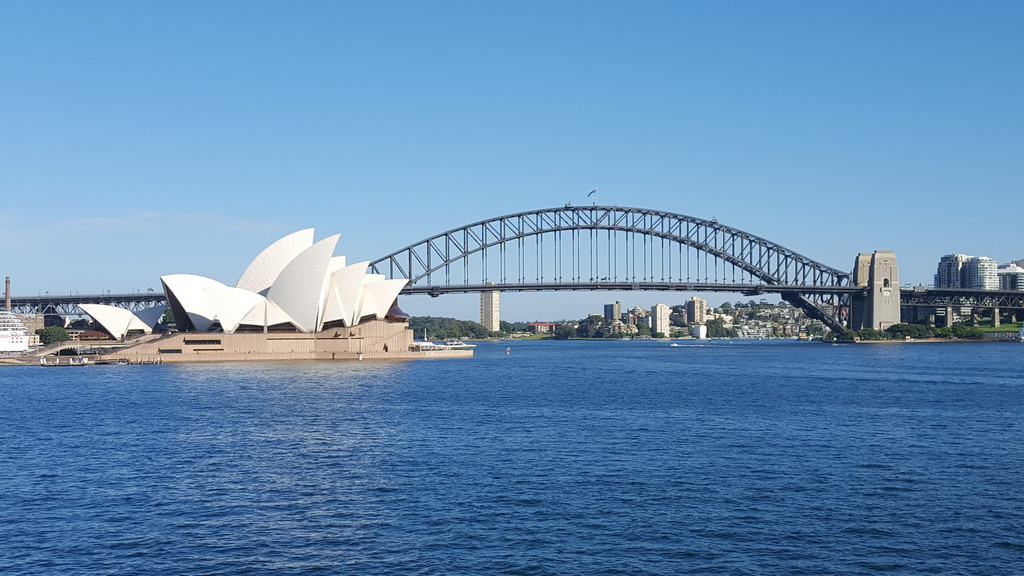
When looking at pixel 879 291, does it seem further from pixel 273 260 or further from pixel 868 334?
pixel 273 260

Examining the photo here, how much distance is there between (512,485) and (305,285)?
52.9 m

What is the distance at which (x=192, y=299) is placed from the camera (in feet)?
245

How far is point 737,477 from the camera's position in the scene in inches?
832

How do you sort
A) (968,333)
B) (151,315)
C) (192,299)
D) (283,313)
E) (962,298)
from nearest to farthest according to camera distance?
(283,313) → (192,299) → (151,315) → (968,333) → (962,298)

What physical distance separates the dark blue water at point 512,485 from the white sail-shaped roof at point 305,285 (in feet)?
99.8

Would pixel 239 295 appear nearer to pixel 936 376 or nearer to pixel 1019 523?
pixel 936 376

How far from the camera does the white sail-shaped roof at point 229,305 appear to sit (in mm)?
72125

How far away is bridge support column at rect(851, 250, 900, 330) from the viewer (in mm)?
114250

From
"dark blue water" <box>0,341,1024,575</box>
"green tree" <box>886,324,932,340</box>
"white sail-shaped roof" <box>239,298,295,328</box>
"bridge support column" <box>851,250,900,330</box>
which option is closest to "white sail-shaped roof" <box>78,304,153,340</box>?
"white sail-shaped roof" <box>239,298,295,328</box>

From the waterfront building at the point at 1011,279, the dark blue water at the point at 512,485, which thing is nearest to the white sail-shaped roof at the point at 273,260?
the dark blue water at the point at 512,485

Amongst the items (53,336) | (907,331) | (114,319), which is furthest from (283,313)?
(907,331)

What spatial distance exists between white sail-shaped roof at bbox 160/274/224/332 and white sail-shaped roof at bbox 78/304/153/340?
870cm

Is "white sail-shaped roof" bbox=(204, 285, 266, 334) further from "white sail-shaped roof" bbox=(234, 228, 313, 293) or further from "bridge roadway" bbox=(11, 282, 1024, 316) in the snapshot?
"bridge roadway" bbox=(11, 282, 1024, 316)

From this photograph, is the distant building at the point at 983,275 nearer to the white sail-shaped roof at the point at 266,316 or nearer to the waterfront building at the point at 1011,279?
the waterfront building at the point at 1011,279
